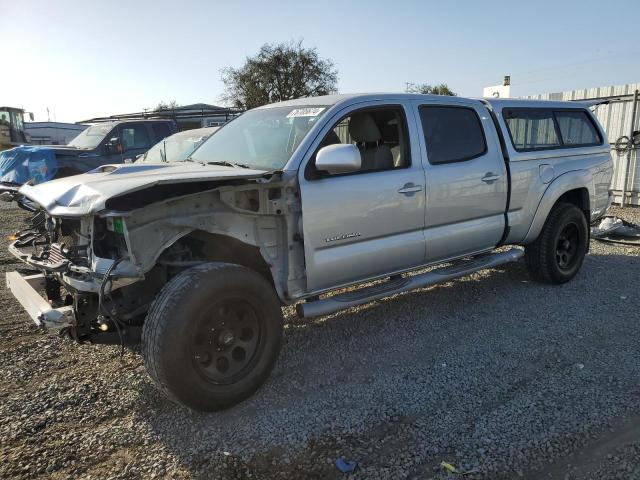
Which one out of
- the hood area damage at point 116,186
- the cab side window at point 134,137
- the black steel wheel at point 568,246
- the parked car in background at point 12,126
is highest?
the parked car in background at point 12,126

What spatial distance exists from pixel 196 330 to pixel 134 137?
9944mm

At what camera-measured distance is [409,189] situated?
4.12 m

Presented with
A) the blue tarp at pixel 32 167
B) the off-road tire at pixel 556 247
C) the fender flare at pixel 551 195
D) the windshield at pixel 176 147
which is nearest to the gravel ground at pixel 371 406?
the off-road tire at pixel 556 247

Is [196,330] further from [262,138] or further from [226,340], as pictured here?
[262,138]

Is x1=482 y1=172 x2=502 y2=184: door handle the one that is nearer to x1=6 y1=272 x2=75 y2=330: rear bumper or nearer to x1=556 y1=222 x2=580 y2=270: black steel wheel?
x1=556 y1=222 x2=580 y2=270: black steel wheel

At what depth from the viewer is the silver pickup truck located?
3018 millimetres

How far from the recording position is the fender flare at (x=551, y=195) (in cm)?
538

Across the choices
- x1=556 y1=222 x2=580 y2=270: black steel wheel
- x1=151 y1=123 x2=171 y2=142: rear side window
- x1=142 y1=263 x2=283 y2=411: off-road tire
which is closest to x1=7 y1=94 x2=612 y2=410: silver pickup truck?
x1=142 y1=263 x2=283 y2=411: off-road tire

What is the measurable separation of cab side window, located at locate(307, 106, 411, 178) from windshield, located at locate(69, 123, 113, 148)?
8.94 m

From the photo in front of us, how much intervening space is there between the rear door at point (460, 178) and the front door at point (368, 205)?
18cm

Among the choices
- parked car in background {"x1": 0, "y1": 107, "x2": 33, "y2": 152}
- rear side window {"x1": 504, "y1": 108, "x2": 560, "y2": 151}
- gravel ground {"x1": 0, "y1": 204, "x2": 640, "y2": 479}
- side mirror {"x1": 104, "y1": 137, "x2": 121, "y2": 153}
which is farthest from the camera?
parked car in background {"x1": 0, "y1": 107, "x2": 33, "y2": 152}

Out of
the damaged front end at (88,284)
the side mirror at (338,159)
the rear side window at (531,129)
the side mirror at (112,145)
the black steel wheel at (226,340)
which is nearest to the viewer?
the damaged front end at (88,284)

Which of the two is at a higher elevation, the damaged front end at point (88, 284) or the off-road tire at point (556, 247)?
the damaged front end at point (88, 284)

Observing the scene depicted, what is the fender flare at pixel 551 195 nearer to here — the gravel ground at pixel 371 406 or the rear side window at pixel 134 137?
the gravel ground at pixel 371 406
